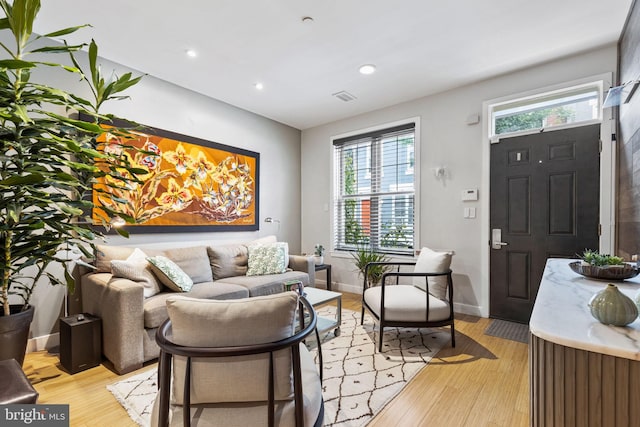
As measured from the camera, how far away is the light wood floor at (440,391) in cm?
171

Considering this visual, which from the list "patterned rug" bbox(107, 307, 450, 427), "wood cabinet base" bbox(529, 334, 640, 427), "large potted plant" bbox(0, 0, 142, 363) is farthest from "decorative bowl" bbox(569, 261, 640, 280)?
"large potted plant" bbox(0, 0, 142, 363)

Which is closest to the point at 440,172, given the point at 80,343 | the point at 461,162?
the point at 461,162

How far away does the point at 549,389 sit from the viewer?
85cm

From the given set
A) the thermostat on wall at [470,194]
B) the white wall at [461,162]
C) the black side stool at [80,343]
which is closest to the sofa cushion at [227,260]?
the black side stool at [80,343]

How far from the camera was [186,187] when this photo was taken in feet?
11.6

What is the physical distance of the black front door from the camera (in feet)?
9.19

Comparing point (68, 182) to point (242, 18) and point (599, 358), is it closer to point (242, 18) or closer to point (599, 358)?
point (242, 18)

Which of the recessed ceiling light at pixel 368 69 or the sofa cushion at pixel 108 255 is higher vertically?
the recessed ceiling light at pixel 368 69

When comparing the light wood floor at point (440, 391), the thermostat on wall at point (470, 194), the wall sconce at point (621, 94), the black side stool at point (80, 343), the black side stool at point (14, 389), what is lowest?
the light wood floor at point (440, 391)

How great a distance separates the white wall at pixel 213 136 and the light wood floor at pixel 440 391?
Result: 0.88 meters

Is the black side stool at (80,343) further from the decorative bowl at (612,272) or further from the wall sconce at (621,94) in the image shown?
the wall sconce at (621,94)

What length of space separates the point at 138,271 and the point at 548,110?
4289mm

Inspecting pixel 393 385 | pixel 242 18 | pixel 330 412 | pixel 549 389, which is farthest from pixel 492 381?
pixel 242 18

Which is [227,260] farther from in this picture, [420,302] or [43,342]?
[420,302]
